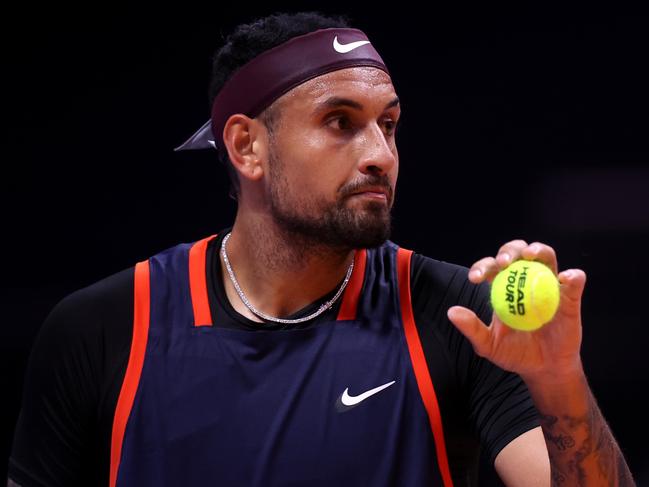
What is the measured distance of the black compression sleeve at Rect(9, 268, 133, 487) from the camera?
1.79 metres

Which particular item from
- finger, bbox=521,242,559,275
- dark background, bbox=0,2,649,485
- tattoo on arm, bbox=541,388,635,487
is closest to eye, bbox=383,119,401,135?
finger, bbox=521,242,559,275

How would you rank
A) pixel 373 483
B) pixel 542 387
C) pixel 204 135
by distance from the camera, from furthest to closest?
pixel 204 135, pixel 373 483, pixel 542 387

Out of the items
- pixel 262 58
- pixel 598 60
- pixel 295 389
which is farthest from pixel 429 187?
pixel 295 389

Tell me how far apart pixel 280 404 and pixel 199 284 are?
32 centimetres

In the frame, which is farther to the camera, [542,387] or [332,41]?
[332,41]

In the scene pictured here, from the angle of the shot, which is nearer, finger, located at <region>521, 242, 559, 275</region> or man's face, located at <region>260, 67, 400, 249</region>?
finger, located at <region>521, 242, 559, 275</region>

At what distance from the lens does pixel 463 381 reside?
172cm

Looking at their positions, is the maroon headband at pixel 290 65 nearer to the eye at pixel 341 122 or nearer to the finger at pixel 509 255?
the eye at pixel 341 122

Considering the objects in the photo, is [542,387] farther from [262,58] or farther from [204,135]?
[204,135]

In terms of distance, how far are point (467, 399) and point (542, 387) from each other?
0.88ft

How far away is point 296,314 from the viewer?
6.09 feet

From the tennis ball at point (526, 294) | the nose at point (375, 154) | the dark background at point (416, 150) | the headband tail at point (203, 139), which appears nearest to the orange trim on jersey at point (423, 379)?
the nose at point (375, 154)

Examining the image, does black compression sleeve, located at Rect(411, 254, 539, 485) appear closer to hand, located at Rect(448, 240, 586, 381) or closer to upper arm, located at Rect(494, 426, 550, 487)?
upper arm, located at Rect(494, 426, 550, 487)

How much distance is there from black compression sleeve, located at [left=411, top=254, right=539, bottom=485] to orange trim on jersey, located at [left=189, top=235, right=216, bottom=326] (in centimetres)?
41
